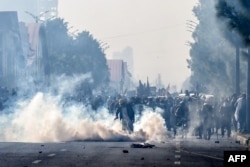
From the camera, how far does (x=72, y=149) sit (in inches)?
1085

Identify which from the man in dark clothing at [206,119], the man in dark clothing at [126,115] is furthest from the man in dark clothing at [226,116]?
the man in dark clothing at [126,115]

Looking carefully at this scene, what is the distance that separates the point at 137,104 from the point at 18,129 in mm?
11101

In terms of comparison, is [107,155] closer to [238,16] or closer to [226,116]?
[238,16]

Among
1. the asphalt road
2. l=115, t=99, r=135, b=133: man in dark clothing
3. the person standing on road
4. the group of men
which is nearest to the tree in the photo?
the asphalt road

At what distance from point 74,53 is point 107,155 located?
96.6 meters

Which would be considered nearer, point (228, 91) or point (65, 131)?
point (65, 131)

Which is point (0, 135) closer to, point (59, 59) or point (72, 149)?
point (72, 149)

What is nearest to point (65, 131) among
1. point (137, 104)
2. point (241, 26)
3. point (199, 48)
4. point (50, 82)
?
point (241, 26)

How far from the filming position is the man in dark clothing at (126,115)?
39.5 m

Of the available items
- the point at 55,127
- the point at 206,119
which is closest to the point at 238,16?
the point at 206,119

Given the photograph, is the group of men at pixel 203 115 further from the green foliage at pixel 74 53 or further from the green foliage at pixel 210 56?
the green foliage at pixel 74 53

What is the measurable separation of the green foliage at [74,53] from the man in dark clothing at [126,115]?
71119mm

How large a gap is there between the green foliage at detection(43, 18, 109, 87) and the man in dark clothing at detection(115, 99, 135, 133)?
233 ft

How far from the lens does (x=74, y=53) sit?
121 meters
